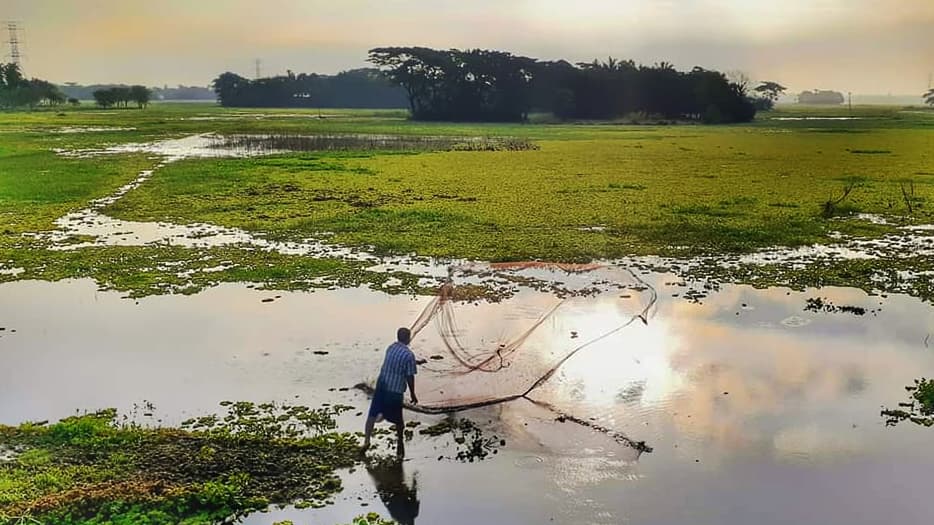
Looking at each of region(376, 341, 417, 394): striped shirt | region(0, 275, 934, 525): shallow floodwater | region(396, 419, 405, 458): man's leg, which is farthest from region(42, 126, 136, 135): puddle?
region(396, 419, 405, 458): man's leg

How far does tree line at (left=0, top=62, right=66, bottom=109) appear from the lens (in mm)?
95669

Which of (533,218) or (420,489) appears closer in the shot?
(420,489)

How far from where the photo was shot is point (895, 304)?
14.1m

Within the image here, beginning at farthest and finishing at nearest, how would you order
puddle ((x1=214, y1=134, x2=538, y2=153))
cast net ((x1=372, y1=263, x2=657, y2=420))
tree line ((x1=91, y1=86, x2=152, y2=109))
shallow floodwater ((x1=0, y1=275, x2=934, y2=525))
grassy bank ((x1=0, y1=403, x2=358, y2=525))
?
tree line ((x1=91, y1=86, x2=152, y2=109)) < puddle ((x1=214, y1=134, x2=538, y2=153)) < cast net ((x1=372, y1=263, x2=657, y2=420)) < shallow floodwater ((x1=0, y1=275, x2=934, y2=525)) < grassy bank ((x1=0, y1=403, x2=358, y2=525))

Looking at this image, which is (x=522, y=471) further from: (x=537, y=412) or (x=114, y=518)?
(x=114, y=518)

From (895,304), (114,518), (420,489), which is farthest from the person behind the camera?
(895,304)

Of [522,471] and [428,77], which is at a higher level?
A: [428,77]

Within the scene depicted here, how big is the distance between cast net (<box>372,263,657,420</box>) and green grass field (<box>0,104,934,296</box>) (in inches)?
94.2

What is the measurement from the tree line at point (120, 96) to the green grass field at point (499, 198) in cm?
7981

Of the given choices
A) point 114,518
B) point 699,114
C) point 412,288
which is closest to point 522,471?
point 114,518

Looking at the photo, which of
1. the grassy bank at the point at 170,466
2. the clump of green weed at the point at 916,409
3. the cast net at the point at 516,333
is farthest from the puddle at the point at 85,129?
the clump of green weed at the point at 916,409

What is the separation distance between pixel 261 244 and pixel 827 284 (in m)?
12.8

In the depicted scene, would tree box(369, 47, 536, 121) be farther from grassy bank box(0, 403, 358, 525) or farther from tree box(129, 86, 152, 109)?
grassy bank box(0, 403, 358, 525)

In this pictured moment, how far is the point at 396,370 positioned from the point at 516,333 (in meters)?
4.30
